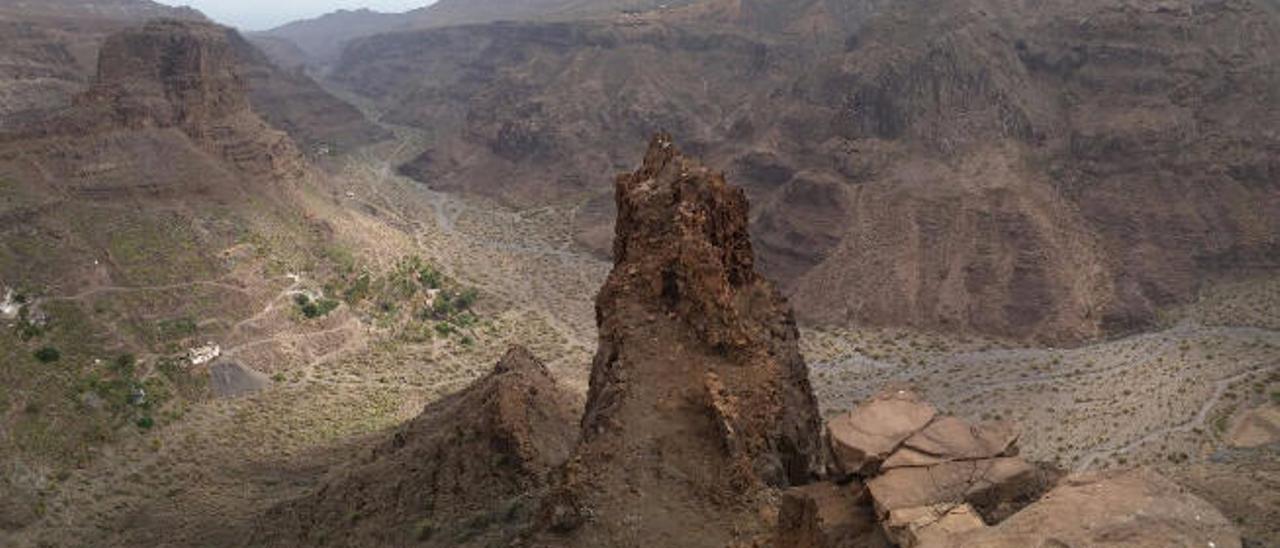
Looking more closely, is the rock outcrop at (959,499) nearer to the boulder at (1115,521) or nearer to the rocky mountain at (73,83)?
the boulder at (1115,521)

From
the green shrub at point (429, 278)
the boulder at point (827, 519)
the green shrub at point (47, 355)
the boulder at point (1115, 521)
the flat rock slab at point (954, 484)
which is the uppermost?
the boulder at point (1115, 521)

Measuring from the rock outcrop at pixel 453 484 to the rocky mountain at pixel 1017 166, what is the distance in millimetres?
46478

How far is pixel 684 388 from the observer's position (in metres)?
31.2

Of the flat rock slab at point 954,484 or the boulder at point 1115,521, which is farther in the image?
the flat rock slab at point 954,484

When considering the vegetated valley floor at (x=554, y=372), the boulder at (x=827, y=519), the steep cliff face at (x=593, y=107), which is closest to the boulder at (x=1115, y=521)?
the boulder at (x=827, y=519)

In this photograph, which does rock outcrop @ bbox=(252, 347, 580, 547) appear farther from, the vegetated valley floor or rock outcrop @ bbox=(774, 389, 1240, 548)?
rock outcrop @ bbox=(774, 389, 1240, 548)

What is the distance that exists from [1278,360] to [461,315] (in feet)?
211

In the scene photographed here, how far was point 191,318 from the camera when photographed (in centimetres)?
7450

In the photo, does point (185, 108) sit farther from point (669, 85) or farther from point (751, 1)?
point (751, 1)

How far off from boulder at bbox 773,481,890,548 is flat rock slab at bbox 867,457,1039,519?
2.31 feet

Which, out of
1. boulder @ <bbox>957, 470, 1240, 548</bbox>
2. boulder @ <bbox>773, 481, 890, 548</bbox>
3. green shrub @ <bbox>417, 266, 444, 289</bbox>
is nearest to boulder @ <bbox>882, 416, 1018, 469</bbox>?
boulder @ <bbox>773, 481, 890, 548</bbox>

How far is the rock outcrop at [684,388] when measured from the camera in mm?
28500

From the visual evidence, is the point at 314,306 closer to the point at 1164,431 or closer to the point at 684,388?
the point at 684,388

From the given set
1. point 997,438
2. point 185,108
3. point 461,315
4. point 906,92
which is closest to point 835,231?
point 906,92
